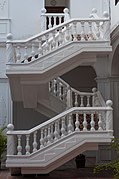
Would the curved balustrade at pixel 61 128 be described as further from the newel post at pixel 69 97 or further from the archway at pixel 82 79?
the archway at pixel 82 79

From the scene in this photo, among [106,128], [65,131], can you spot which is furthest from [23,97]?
[106,128]

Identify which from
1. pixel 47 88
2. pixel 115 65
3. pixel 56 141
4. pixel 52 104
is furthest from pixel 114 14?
pixel 56 141

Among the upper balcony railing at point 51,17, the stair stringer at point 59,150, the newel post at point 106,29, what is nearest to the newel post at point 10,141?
the stair stringer at point 59,150

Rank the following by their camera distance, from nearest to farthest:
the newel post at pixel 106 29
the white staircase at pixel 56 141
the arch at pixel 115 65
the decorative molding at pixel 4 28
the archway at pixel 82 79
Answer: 1. the white staircase at pixel 56 141
2. the newel post at pixel 106 29
3. the arch at pixel 115 65
4. the decorative molding at pixel 4 28
5. the archway at pixel 82 79

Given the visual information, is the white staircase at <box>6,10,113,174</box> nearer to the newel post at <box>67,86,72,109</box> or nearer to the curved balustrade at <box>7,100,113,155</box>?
the curved balustrade at <box>7,100,113,155</box>

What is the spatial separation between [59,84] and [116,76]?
1.89 metres

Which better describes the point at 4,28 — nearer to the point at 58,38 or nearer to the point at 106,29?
the point at 58,38

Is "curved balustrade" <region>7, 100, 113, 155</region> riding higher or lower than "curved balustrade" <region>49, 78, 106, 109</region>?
lower

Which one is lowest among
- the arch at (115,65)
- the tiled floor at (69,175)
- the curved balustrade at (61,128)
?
the tiled floor at (69,175)

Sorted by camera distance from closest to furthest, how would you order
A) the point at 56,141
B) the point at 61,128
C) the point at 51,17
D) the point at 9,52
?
the point at 56,141
the point at 61,128
the point at 9,52
the point at 51,17

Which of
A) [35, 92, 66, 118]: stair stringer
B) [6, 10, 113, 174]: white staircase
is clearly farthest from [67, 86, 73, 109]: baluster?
[6, 10, 113, 174]: white staircase

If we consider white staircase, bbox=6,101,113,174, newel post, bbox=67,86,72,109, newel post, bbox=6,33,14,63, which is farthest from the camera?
newel post, bbox=67,86,72,109

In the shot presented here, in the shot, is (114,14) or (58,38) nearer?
(58,38)

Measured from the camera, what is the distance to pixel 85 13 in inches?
558
